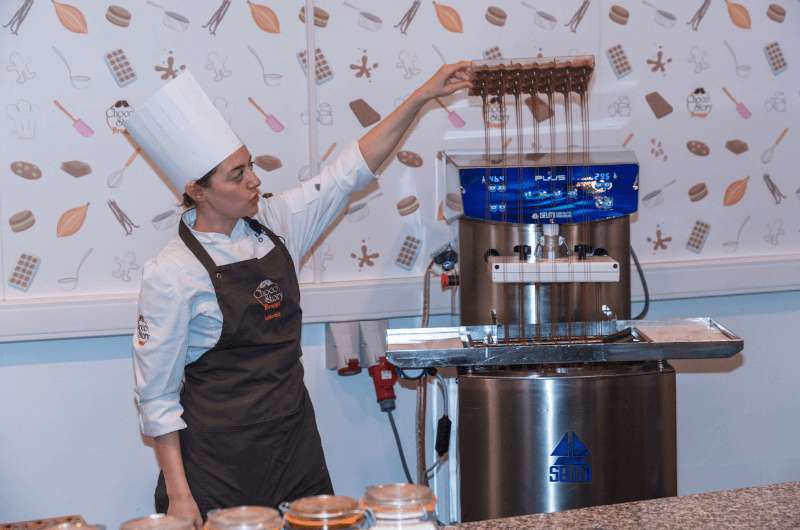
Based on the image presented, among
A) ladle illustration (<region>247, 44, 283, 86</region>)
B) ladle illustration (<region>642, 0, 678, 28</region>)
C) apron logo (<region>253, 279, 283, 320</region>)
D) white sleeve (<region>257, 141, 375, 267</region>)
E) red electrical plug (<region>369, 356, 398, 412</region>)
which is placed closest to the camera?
apron logo (<region>253, 279, 283, 320</region>)

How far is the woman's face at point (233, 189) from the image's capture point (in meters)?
1.99

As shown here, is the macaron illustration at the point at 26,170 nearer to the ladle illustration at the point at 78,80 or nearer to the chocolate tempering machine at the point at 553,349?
the ladle illustration at the point at 78,80

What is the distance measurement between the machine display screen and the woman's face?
48cm

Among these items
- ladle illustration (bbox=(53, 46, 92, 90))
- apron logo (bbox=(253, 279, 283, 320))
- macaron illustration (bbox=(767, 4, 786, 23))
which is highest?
macaron illustration (bbox=(767, 4, 786, 23))

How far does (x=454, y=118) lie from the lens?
270 centimetres

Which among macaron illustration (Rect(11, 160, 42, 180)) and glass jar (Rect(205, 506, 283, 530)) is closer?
glass jar (Rect(205, 506, 283, 530))

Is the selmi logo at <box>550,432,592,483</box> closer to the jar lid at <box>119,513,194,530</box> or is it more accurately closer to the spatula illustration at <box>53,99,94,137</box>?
the jar lid at <box>119,513,194,530</box>

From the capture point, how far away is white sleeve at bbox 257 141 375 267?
86.2 inches

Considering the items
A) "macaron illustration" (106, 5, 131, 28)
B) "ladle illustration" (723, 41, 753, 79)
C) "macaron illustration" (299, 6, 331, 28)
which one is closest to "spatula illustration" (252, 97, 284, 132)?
"macaron illustration" (299, 6, 331, 28)

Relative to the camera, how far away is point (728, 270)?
114 inches

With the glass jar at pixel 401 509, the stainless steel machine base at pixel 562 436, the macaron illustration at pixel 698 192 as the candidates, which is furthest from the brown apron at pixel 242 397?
the macaron illustration at pixel 698 192

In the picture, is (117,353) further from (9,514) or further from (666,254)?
(666,254)

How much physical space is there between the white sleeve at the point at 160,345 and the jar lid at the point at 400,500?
81cm

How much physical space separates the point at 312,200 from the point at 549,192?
51 cm
